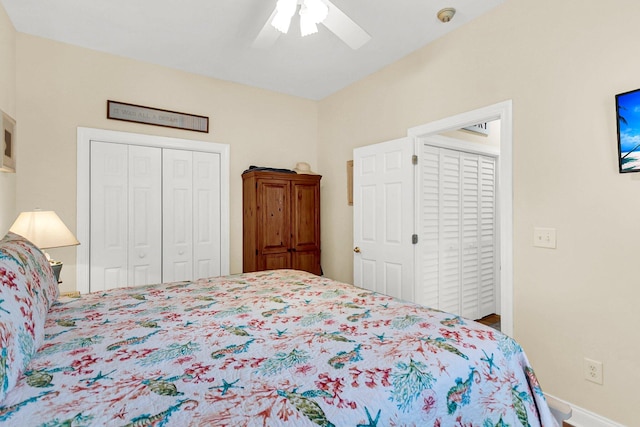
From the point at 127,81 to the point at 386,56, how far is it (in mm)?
2502

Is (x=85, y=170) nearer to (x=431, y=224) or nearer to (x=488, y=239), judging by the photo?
(x=431, y=224)

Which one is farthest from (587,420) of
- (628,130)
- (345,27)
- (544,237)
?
(345,27)

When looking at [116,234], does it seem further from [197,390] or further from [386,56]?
[386,56]

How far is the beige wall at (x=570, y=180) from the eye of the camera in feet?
5.85

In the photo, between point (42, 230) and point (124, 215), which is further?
point (124, 215)

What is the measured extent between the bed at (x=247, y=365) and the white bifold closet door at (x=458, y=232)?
1.77 metres

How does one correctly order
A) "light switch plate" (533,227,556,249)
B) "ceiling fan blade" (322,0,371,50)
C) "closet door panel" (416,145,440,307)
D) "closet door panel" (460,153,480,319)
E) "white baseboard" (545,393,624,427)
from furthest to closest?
"closet door panel" (460,153,480,319)
"closet door panel" (416,145,440,307)
"light switch plate" (533,227,556,249)
"ceiling fan blade" (322,0,371,50)
"white baseboard" (545,393,624,427)

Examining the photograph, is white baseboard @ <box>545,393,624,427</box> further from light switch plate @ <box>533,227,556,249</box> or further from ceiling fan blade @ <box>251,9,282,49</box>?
ceiling fan blade @ <box>251,9,282,49</box>

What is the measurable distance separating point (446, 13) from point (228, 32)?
1.73 metres

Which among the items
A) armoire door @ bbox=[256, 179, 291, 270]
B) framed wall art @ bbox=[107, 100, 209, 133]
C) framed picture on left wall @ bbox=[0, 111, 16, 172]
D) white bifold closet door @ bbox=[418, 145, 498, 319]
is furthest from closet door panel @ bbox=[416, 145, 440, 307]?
framed picture on left wall @ bbox=[0, 111, 16, 172]

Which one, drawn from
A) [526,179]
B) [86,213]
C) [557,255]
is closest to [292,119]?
[86,213]

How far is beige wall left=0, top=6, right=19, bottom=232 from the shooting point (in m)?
2.29

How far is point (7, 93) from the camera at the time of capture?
2.42m

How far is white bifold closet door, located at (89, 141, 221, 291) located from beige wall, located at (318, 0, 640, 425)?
8.74 ft
